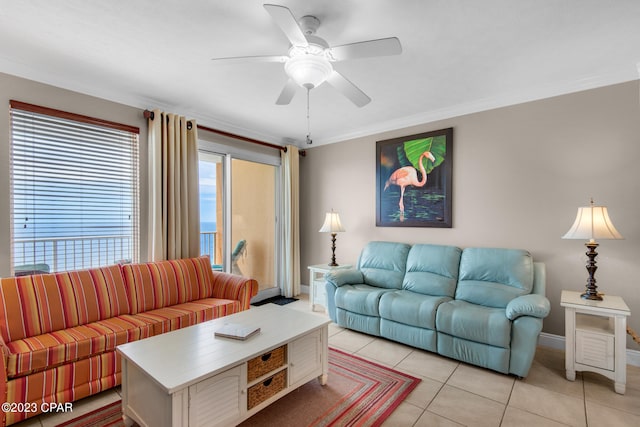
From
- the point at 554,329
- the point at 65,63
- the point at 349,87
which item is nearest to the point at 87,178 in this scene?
the point at 65,63

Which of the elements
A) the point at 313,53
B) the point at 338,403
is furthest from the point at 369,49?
the point at 338,403

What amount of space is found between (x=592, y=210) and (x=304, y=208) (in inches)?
144

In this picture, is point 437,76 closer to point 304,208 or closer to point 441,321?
point 441,321

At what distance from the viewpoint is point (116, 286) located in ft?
9.00

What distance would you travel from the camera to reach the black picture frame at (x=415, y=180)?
12.0ft

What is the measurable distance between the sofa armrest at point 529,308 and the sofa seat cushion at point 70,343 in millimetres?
2858

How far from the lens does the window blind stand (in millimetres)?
2621

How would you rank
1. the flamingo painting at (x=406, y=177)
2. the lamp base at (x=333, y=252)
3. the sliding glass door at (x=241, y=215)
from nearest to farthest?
the flamingo painting at (x=406, y=177) < the sliding glass door at (x=241, y=215) < the lamp base at (x=333, y=252)

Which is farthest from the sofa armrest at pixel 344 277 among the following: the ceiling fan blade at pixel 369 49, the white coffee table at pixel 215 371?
the ceiling fan blade at pixel 369 49

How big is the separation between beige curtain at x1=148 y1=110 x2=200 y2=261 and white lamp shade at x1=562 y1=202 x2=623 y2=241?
3741mm

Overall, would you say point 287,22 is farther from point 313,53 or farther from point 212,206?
point 212,206

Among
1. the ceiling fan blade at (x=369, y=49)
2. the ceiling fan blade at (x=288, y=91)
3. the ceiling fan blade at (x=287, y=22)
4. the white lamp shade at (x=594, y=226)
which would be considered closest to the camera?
the ceiling fan blade at (x=287, y=22)

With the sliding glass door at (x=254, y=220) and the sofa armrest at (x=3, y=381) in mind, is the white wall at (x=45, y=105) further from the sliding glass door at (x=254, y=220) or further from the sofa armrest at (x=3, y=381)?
the sliding glass door at (x=254, y=220)

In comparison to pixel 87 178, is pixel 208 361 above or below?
below
